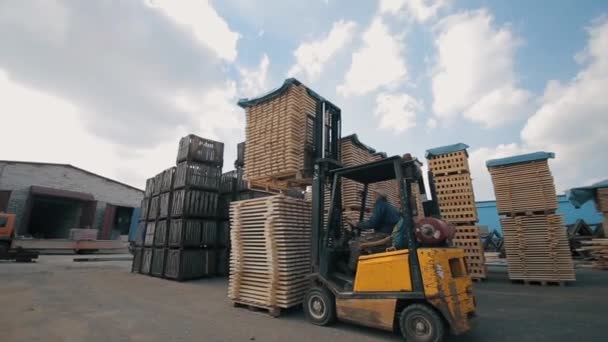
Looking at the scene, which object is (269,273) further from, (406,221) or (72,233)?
(72,233)

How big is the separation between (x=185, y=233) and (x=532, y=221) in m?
9.76

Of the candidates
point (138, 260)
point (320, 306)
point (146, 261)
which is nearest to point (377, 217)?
point (320, 306)

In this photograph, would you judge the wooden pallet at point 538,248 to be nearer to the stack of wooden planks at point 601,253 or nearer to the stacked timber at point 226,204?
the stack of wooden planks at point 601,253

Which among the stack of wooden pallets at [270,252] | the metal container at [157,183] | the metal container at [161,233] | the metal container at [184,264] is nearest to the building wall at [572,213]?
the stack of wooden pallets at [270,252]

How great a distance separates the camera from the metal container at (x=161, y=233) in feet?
31.4

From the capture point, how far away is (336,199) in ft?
15.1

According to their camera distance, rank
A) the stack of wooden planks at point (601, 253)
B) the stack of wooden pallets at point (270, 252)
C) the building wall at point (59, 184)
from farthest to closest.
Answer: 1. the building wall at point (59, 184)
2. the stack of wooden planks at point (601, 253)
3. the stack of wooden pallets at point (270, 252)

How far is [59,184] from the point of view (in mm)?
21516

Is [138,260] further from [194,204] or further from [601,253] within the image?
[601,253]

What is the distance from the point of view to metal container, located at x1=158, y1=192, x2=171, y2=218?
32.3 ft

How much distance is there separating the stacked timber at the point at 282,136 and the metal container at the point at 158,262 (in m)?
4.90

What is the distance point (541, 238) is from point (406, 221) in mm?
6483

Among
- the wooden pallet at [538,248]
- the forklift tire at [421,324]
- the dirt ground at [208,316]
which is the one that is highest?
the wooden pallet at [538,248]

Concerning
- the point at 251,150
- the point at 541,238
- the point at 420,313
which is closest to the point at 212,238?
the point at 251,150
